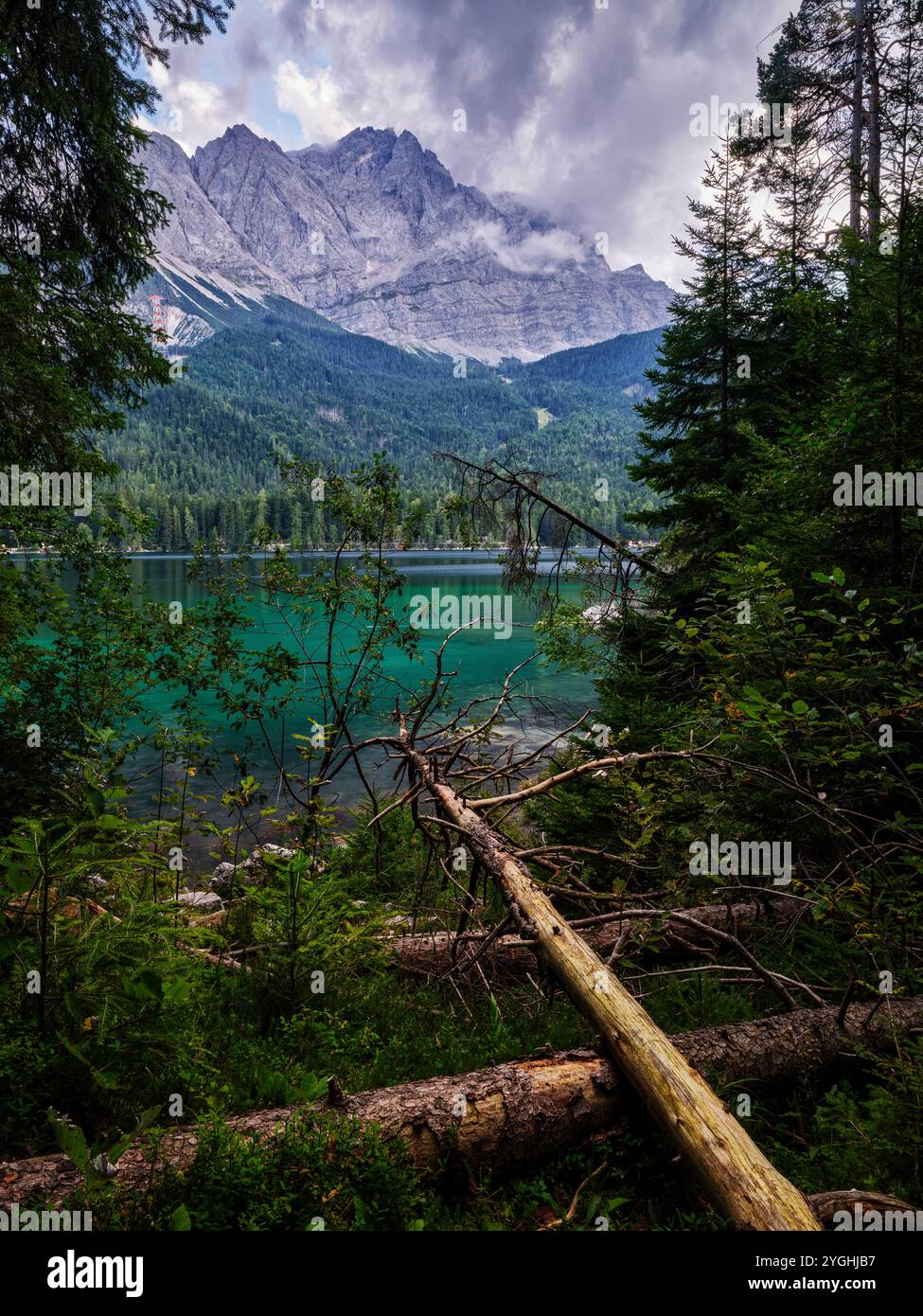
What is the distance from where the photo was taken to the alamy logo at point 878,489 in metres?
4.50

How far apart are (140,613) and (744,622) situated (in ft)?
24.3

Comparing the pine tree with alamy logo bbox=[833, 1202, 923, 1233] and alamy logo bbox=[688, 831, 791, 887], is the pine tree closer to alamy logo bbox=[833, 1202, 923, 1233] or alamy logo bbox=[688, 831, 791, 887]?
alamy logo bbox=[688, 831, 791, 887]

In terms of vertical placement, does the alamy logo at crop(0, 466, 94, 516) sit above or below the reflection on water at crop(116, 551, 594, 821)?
above

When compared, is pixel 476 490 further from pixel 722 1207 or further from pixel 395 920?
pixel 722 1207

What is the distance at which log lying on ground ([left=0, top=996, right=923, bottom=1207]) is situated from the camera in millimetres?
2590

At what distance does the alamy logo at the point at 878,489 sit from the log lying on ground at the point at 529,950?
10.7 ft

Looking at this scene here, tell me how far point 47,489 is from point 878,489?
7987 millimetres

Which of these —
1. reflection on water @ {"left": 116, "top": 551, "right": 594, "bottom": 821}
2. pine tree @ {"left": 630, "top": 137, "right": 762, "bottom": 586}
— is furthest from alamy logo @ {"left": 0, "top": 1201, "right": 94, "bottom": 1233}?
pine tree @ {"left": 630, "top": 137, "right": 762, "bottom": 586}

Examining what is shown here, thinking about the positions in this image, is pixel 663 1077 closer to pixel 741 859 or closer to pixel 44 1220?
pixel 741 859

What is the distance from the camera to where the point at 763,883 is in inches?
215

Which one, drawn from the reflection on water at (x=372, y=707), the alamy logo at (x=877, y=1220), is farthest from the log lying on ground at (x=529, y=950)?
the alamy logo at (x=877, y=1220)
